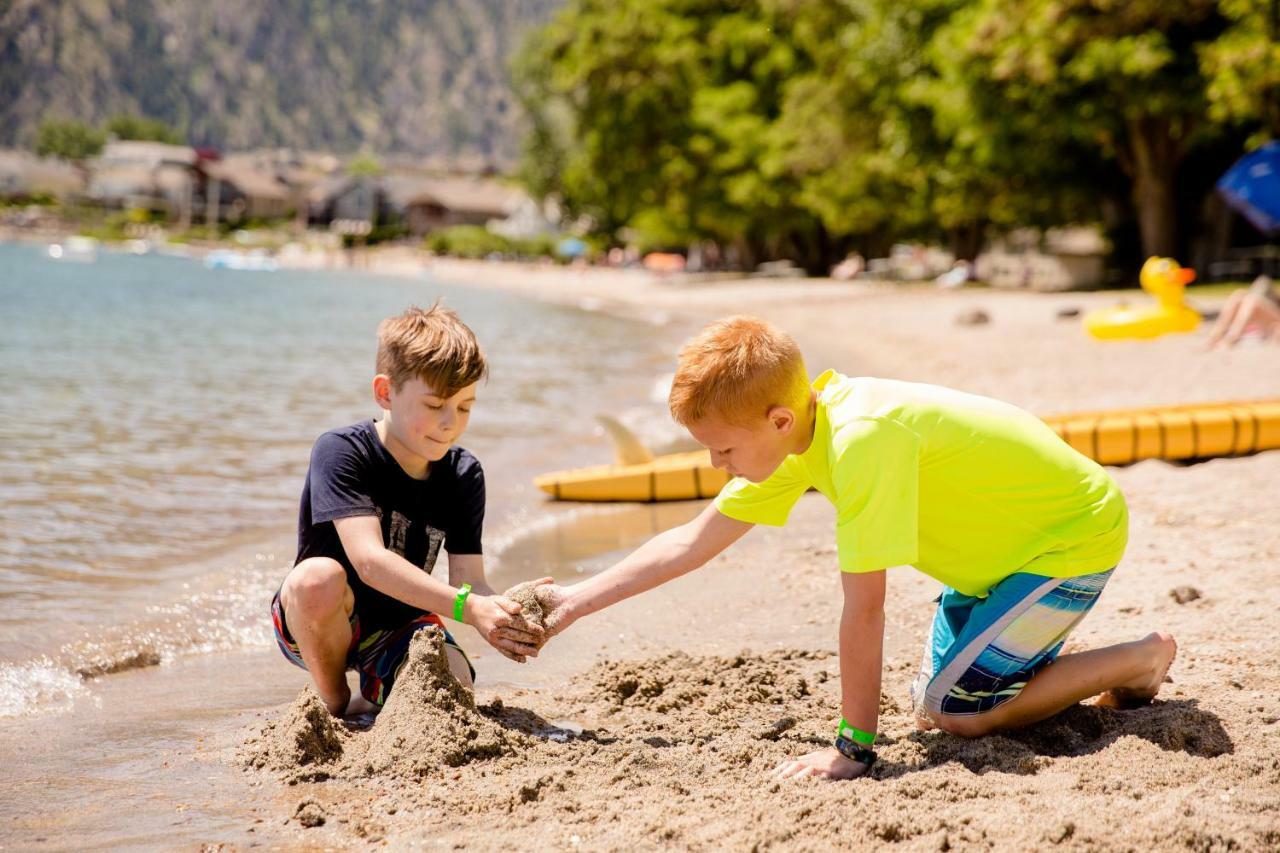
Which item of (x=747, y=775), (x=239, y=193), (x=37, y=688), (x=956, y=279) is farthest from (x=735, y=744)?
(x=239, y=193)

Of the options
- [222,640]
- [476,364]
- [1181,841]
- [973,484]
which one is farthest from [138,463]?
[1181,841]

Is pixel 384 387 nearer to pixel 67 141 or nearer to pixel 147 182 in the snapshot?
pixel 147 182

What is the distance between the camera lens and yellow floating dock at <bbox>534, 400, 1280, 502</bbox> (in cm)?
723

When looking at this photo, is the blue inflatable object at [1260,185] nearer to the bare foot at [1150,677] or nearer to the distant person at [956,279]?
the distant person at [956,279]

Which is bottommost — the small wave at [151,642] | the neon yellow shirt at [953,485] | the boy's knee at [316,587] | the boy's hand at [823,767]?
the small wave at [151,642]

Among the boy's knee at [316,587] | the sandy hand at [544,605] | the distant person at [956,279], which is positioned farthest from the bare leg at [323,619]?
the distant person at [956,279]

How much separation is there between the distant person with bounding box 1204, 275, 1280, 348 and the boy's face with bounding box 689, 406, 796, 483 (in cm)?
1110

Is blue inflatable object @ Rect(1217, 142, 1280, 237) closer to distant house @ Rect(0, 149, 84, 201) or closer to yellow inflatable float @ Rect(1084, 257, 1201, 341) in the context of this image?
yellow inflatable float @ Rect(1084, 257, 1201, 341)

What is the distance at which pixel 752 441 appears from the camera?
304cm

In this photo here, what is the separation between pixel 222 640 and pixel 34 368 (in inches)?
485

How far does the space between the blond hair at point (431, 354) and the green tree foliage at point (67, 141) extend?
611ft

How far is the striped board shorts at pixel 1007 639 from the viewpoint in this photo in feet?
10.5

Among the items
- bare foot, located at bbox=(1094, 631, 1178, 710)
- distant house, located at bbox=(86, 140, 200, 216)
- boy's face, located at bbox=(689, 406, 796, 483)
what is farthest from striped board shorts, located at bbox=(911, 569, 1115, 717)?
distant house, located at bbox=(86, 140, 200, 216)

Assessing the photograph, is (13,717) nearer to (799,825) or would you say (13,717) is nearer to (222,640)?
(222,640)
